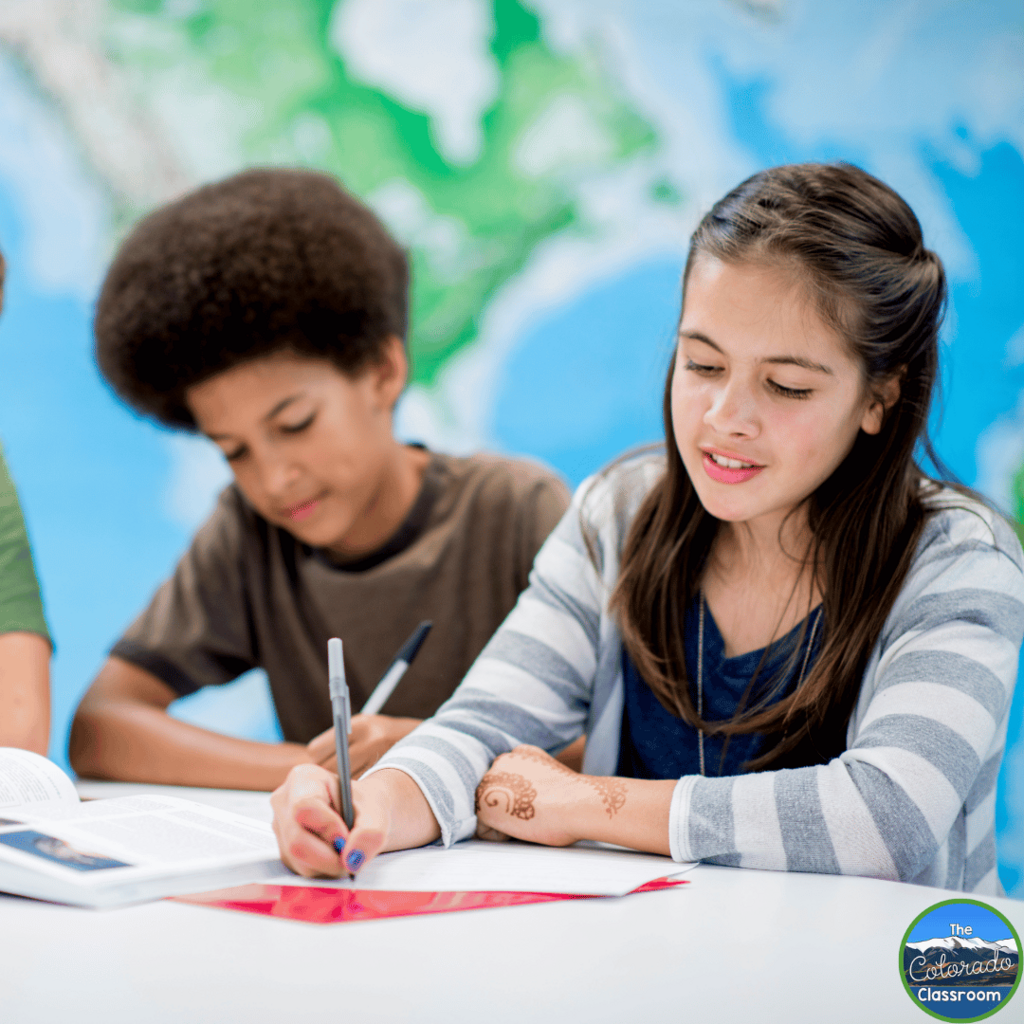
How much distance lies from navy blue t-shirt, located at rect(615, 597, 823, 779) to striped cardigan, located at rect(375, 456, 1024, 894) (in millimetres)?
21

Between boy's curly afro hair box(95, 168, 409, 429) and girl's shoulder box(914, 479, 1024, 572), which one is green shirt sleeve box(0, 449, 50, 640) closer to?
boy's curly afro hair box(95, 168, 409, 429)

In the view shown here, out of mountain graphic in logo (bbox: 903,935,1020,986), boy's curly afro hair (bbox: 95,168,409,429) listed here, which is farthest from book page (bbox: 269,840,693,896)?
boy's curly afro hair (bbox: 95,168,409,429)

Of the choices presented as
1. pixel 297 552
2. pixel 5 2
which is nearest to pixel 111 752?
pixel 297 552

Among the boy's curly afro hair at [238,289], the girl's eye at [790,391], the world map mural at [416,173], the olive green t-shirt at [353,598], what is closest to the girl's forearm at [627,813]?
the girl's eye at [790,391]

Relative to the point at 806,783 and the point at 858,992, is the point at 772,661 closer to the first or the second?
the point at 806,783

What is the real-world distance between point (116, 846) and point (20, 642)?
51cm

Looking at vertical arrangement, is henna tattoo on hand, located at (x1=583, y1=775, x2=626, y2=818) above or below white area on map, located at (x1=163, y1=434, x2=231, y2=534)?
below

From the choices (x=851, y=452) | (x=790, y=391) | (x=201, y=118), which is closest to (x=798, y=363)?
(x=790, y=391)

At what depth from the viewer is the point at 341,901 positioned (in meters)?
0.60

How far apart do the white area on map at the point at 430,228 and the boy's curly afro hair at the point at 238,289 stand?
1045 mm

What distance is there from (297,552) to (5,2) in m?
1.74

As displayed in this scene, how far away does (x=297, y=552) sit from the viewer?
4.83 ft

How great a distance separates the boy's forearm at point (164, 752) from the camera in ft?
3.74

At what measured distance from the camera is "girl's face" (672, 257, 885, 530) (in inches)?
33.3
